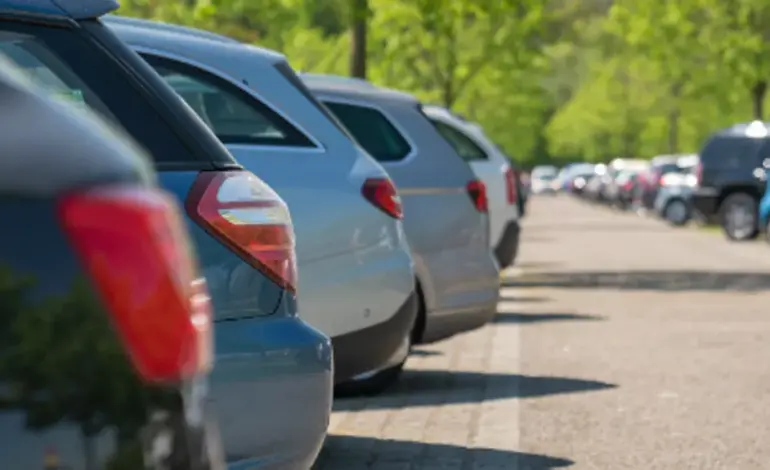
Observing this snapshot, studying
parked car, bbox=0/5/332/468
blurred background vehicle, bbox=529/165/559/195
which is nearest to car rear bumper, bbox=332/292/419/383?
parked car, bbox=0/5/332/468

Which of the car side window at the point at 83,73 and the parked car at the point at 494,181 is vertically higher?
the car side window at the point at 83,73

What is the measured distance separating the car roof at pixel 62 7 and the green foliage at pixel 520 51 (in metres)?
16.8

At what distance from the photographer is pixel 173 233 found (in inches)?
119

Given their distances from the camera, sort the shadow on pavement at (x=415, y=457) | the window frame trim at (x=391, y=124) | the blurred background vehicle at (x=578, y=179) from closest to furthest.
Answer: the shadow on pavement at (x=415, y=457) < the window frame trim at (x=391, y=124) < the blurred background vehicle at (x=578, y=179)

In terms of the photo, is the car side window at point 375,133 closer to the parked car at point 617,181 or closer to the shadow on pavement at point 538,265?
the shadow on pavement at point 538,265

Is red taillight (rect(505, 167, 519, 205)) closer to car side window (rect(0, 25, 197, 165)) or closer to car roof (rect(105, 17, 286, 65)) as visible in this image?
car roof (rect(105, 17, 286, 65))

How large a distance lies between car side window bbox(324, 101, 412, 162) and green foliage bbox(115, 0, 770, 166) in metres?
9.52

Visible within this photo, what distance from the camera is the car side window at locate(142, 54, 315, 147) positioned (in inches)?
317

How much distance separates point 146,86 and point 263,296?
798 millimetres

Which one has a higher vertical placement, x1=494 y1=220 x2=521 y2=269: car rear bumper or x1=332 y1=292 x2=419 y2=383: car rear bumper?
x1=332 y1=292 x2=419 y2=383: car rear bumper

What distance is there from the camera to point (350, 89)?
11922 mm

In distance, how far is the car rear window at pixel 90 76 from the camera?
174 inches

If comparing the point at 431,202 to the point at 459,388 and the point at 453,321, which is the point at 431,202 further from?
the point at 459,388

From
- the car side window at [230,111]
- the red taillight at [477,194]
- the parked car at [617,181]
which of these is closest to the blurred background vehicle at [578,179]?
the parked car at [617,181]
